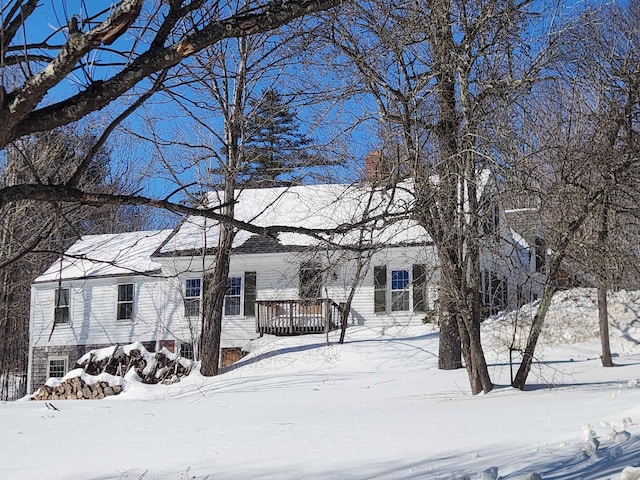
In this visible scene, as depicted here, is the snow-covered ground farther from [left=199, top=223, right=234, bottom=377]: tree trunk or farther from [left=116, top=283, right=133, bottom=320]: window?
[left=116, top=283, right=133, bottom=320]: window

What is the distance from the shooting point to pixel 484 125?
39.6 ft

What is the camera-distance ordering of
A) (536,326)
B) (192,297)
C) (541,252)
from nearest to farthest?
(536,326)
(541,252)
(192,297)

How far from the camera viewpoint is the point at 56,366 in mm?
30156

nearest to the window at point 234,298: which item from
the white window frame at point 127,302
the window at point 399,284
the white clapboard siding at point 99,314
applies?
the white clapboard siding at point 99,314

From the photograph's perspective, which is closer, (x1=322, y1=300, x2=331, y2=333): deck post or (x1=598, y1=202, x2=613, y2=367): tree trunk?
(x1=598, y1=202, x2=613, y2=367): tree trunk

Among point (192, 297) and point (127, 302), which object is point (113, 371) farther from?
point (127, 302)

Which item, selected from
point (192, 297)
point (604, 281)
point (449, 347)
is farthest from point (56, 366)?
point (604, 281)

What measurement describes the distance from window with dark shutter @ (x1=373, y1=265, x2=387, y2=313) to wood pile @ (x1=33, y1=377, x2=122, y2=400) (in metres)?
9.53

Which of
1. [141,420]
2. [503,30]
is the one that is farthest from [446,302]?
[141,420]

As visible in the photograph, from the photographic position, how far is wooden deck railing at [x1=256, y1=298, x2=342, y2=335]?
26.5 metres

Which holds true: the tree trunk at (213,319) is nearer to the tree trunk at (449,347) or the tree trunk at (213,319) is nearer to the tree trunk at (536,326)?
the tree trunk at (449,347)

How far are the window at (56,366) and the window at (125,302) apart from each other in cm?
300

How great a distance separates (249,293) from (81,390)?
326 inches

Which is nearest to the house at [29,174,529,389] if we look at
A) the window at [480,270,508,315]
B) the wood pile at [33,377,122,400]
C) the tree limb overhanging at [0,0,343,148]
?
the window at [480,270,508,315]
